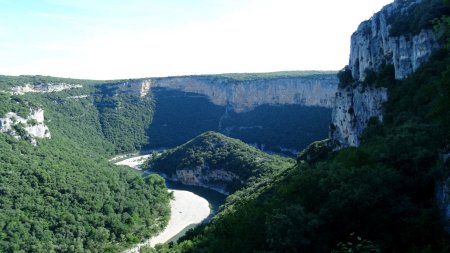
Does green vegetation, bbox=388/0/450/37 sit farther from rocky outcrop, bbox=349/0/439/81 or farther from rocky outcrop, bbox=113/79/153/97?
rocky outcrop, bbox=113/79/153/97

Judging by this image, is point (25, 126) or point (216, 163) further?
point (216, 163)

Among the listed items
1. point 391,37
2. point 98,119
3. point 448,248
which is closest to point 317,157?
point 391,37

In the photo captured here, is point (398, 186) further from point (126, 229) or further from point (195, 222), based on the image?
point (195, 222)

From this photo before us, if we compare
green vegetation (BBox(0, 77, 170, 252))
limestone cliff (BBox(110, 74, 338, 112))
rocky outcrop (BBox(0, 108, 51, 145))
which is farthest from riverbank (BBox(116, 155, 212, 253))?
limestone cliff (BBox(110, 74, 338, 112))

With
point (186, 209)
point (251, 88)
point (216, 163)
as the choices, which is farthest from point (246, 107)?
point (186, 209)

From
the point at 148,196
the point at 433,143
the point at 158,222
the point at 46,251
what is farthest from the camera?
the point at 148,196

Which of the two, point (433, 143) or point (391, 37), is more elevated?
point (391, 37)

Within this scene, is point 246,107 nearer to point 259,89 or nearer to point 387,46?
point 259,89

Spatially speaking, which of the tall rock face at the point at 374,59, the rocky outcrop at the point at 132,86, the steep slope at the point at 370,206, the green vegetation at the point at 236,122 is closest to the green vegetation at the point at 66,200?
the tall rock face at the point at 374,59

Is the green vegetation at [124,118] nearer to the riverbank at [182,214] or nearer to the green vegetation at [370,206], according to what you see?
the riverbank at [182,214]
